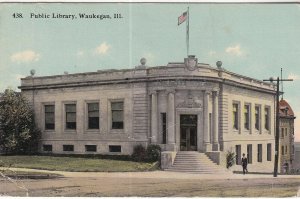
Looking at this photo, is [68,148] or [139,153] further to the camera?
[68,148]

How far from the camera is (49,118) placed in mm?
28922

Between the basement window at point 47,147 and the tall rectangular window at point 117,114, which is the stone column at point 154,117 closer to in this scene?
the tall rectangular window at point 117,114

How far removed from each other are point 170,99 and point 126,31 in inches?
262

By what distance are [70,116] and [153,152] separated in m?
5.58

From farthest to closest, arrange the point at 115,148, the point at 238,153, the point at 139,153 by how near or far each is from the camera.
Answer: the point at 238,153
the point at 115,148
the point at 139,153

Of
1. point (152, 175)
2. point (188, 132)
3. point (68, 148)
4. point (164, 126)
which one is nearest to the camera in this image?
point (152, 175)

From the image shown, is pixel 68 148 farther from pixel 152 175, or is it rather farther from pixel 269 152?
pixel 269 152

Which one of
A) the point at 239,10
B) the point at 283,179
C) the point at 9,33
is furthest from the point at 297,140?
the point at 9,33

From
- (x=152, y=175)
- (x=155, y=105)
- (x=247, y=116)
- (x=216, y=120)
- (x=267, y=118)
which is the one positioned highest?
(x=155, y=105)

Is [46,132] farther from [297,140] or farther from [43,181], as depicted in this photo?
[297,140]

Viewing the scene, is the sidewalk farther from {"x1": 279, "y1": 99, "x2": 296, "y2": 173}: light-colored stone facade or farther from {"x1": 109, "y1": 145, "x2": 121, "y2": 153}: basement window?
{"x1": 279, "y1": 99, "x2": 296, "y2": 173}: light-colored stone facade

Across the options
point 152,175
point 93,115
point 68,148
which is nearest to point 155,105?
point 93,115

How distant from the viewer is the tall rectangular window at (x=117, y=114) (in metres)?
27.7

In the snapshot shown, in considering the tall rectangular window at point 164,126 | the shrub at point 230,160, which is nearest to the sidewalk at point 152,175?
the shrub at point 230,160
